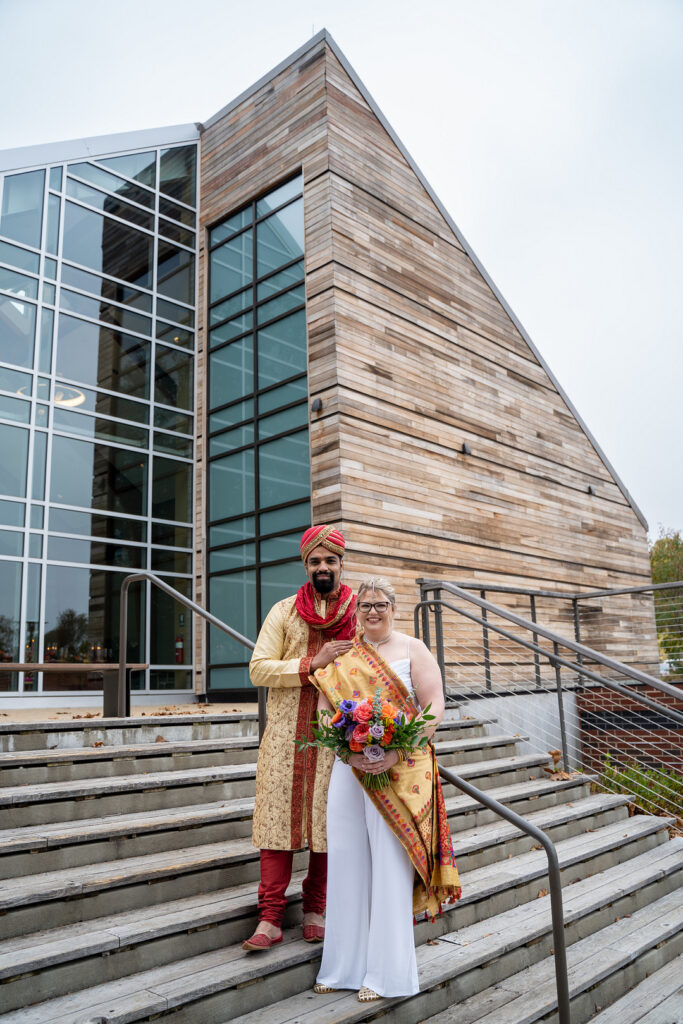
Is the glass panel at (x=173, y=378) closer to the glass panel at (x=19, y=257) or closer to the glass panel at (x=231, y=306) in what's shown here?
the glass panel at (x=231, y=306)

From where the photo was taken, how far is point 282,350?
10805mm

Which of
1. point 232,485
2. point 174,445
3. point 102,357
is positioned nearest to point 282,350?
point 232,485

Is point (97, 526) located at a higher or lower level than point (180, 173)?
lower

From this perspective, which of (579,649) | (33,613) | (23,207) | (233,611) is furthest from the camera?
(23,207)

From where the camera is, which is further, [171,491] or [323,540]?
[171,491]

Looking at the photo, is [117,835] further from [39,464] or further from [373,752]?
[39,464]

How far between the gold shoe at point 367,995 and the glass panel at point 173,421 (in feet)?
32.3

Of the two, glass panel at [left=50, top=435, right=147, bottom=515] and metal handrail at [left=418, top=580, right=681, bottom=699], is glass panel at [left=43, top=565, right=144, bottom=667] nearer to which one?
glass panel at [left=50, top=435, right=147, bottom=515]

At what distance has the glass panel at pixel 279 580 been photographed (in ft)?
32.7

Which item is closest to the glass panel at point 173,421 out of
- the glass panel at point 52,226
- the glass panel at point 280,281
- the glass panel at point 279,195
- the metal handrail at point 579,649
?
the glass panel at point 280,281

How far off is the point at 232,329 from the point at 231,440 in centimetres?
184

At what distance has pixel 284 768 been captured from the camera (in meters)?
3.37

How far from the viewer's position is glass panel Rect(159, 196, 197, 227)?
42.0 feet

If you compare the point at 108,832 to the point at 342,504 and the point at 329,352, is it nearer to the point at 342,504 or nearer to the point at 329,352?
the point at 342,504
